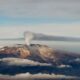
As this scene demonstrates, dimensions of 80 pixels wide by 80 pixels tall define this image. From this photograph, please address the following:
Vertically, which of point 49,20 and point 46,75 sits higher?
point 49,20

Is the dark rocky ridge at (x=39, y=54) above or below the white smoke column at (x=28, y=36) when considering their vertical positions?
below

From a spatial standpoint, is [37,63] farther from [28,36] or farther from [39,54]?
[28,36]

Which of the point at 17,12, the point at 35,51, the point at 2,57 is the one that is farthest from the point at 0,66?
the point at 17,12

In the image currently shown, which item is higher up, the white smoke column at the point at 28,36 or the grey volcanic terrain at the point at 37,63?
the white smoke column at the point at 28,36

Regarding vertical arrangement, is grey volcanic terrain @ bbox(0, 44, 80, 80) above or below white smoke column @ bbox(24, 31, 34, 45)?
below

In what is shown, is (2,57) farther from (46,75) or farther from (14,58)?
(46,75)

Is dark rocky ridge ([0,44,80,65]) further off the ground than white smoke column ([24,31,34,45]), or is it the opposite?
white smoke column ([24,31,34,45])

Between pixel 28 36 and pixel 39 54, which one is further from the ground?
pixel 28 36

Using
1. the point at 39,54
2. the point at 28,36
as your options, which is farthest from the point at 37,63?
the point at 28,36
